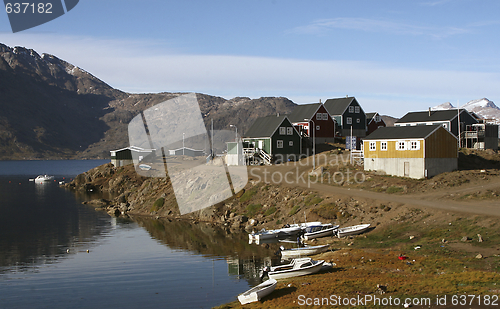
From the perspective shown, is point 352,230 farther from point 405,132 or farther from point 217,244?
point 405,132

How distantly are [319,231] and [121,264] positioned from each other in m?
19.3

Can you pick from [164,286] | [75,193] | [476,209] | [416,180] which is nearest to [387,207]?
[476,209]

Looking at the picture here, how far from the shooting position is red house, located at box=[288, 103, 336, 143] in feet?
302

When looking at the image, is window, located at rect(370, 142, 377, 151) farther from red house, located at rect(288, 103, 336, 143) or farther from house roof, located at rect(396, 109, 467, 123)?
red house, located at rect(288, 103, 336, 143)

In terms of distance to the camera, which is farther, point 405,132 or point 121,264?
point 405,132

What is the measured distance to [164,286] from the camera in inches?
1203

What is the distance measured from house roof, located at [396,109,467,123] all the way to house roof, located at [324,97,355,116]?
561 inches

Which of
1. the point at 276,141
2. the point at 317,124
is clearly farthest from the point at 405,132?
the point at 317,124

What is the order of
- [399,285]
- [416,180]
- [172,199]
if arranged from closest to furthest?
[399,285], [416,180], [172,199]

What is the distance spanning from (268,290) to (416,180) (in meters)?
36.7

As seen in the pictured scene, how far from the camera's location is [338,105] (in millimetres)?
101312

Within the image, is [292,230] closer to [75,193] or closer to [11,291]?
[11,291]

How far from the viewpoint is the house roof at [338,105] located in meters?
99.2

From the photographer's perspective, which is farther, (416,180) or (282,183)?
(282,183)
